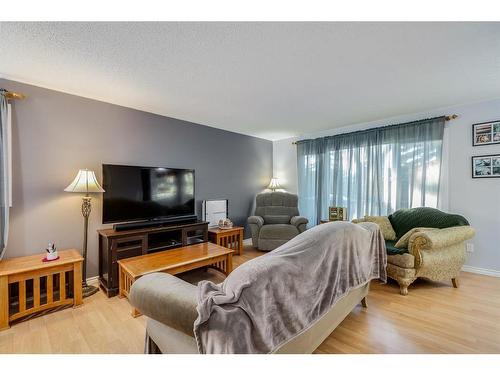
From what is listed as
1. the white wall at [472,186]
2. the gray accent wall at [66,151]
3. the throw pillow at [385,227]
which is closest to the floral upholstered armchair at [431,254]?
the throw pillow at [385,227]

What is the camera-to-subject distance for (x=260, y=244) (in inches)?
146

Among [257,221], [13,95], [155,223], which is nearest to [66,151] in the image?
[13,95]

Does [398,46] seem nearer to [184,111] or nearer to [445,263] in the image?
[445,263]

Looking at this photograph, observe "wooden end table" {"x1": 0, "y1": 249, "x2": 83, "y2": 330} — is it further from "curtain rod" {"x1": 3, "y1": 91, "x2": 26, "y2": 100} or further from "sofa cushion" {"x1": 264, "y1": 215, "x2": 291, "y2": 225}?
"sofa cushion" {"x1": 264, "y1": 215, "x2": 291, "y2": 225}

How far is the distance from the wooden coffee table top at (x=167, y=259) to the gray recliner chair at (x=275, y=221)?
1.21 meters

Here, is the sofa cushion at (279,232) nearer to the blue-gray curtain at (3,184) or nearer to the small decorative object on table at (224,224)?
the small decorative object on table at (224,224)

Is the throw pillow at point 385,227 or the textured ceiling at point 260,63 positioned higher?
the textured ceiling at point 260,63

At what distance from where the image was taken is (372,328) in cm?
170

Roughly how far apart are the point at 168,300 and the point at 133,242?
1.88 meters

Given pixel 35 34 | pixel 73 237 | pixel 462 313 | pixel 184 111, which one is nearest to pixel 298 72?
pixel 184 111

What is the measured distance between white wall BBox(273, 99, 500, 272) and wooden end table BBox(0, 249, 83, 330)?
179 inches

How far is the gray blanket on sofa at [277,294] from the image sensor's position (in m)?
0.76

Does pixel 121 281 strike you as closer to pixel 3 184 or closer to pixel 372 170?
pixel 3 184
